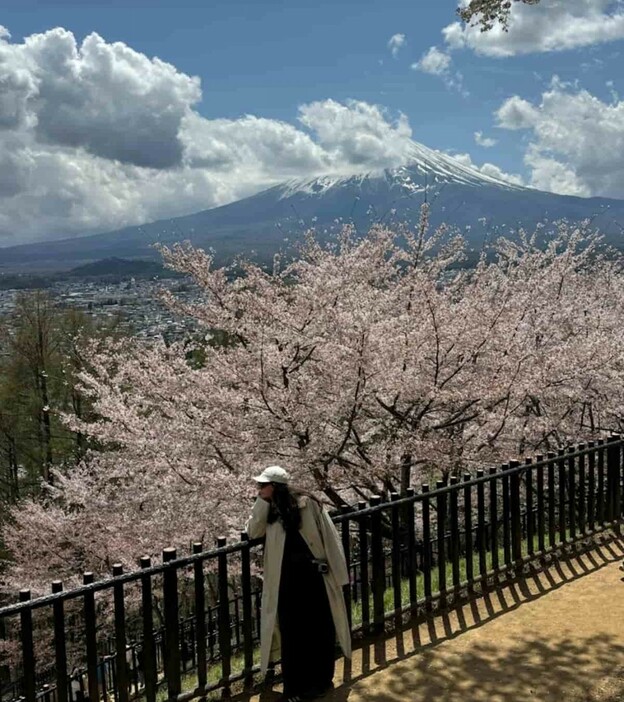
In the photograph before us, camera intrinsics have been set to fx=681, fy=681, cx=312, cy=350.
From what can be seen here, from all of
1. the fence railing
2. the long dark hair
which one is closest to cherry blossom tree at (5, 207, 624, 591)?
the fence railing

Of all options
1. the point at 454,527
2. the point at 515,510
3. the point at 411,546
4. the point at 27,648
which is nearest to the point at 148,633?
the point at 27,648

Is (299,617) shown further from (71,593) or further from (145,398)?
(145,398)

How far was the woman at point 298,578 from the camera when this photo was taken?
4031 mm

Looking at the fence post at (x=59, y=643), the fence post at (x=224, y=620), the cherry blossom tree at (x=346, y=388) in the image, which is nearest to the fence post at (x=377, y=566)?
the fence post at (x=224, y=620)

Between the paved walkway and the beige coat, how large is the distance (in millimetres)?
545

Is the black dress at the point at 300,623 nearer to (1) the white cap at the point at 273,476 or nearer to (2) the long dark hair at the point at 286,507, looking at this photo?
(2) the long dark hair at the point at 286,507

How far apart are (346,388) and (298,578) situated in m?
4.75

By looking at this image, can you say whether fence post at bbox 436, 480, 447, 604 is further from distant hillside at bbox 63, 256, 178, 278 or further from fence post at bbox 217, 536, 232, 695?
distant hillside at bbox 63, 256, 178, 278

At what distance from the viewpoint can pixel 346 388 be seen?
28.6 feet

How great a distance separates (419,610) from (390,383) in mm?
3228

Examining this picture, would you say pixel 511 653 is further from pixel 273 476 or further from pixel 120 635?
pixel 120 635

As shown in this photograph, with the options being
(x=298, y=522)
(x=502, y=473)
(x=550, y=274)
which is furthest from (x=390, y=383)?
(x=550, y=274)

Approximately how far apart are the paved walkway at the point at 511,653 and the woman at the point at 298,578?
0.86ft

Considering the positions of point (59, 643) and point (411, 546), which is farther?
point (411, 546)
